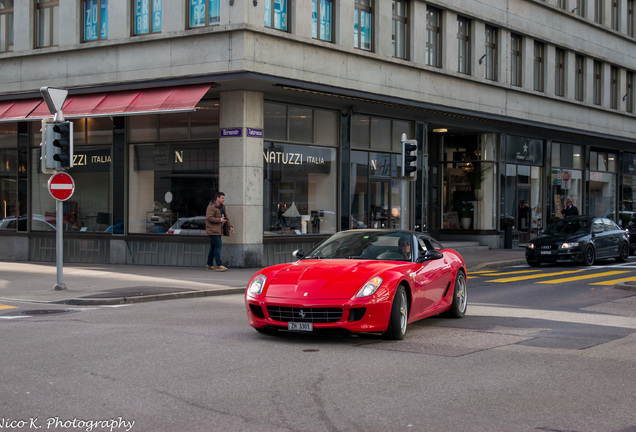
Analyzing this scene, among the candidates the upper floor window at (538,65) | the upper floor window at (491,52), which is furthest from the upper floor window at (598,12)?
the upper floor window at (491,52)

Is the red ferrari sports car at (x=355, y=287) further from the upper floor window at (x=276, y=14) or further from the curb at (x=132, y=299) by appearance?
the upper floor window at (x=276, y=14)

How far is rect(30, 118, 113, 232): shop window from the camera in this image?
74.0ft

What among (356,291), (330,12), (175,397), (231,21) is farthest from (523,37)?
(175,397)

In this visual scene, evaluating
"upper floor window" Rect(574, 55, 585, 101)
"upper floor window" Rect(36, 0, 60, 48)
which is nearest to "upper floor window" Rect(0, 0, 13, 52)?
"upper floor window" Rect(36, 0, 60, 48)

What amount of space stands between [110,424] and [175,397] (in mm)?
866

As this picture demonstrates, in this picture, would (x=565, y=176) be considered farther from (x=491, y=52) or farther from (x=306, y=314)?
(x=306, y=314)

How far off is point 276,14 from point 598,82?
22.2 m

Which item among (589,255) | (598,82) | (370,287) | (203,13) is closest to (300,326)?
(370,287)

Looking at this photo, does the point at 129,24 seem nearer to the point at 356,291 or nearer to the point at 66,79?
the point at 66,79

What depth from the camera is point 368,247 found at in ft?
33.4

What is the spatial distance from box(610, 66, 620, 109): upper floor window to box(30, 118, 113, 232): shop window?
2676cm

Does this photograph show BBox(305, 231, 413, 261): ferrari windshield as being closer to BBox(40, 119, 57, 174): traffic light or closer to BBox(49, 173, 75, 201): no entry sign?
BBox(49, 173, 75, 201): no entry sign

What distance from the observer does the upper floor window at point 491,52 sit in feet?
97.8

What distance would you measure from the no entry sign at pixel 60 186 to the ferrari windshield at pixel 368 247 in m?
6.68
